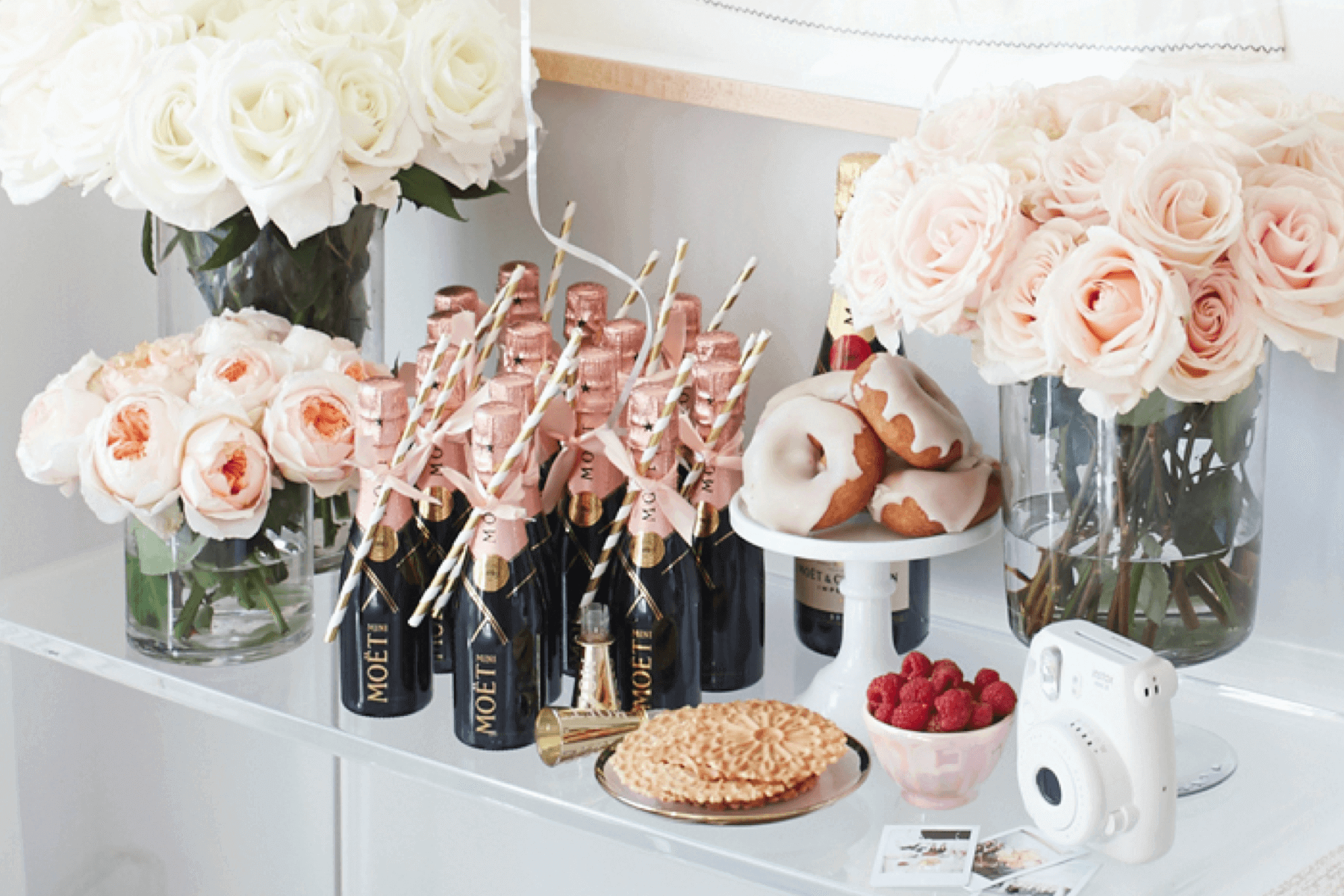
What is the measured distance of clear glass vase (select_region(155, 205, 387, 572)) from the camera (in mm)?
1198

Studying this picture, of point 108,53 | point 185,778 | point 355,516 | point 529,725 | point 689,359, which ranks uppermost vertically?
point 108,53

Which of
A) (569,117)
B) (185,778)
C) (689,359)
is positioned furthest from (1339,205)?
(185,778)

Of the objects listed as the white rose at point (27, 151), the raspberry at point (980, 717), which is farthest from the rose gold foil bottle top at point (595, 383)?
the white rose at point (27, 151)

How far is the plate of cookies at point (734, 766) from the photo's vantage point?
2.88 feet

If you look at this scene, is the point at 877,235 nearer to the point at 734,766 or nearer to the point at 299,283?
the point at 734,766

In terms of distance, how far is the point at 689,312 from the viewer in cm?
111

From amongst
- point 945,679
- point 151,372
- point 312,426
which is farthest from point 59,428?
point 945,679

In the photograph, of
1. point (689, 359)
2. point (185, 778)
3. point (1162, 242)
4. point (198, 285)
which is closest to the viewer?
point (1162, 242)

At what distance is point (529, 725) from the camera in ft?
3.24

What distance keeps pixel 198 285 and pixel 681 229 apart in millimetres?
380

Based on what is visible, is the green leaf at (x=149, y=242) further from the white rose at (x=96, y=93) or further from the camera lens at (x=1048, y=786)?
the camera lens at (x=1048, y=786)

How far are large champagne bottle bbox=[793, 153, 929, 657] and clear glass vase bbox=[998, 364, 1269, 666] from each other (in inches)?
5.7

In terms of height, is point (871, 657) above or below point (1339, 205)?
below

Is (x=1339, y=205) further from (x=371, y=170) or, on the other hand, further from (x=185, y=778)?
(x=185, y=778)
